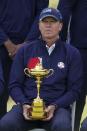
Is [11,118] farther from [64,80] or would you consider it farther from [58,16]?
[58,16]

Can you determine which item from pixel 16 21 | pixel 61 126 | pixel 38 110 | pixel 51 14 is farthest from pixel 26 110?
pixel 16 21

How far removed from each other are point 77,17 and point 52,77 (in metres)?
0.74

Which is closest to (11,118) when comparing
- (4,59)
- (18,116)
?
(18,116)

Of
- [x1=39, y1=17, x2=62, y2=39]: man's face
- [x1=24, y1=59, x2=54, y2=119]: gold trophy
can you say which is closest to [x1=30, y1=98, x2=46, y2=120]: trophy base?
[x1=24, y1=59, x2=54, y2=119]: gold trophy

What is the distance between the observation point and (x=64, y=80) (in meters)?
6.00

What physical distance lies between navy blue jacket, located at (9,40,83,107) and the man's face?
0.28 feet

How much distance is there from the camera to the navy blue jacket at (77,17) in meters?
6.29

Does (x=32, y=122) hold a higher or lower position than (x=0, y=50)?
lower

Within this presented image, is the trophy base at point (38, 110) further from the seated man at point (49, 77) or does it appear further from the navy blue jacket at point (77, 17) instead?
the navy blue jacket at point (77, 17)

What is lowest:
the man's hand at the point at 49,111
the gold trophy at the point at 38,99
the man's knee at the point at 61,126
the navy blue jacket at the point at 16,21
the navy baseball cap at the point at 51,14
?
the man's knee at the point at 61,126

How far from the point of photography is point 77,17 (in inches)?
249

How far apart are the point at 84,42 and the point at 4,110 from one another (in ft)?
3.52

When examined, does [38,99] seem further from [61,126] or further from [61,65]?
[61,65]

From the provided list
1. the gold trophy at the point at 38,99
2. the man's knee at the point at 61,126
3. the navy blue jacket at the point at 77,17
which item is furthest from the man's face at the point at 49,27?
the man's knee at the point at 61,126
